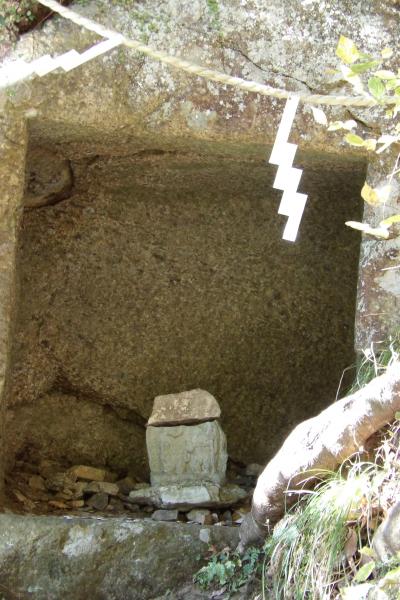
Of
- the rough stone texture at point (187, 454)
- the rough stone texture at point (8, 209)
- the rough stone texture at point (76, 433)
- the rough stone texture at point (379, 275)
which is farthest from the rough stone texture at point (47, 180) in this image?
the rough stone texture at point (379, 275)

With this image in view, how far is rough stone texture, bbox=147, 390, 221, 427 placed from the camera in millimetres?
3459

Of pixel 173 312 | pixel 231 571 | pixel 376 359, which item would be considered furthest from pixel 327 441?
pixel 173 312

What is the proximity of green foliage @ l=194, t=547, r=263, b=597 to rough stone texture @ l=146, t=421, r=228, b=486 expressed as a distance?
2.03 ft

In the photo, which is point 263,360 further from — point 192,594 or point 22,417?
point 192,594

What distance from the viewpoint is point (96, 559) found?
284 centimetres

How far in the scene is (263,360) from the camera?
411cm

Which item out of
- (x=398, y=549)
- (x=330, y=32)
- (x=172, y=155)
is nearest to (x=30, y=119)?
(x=172, y=155)

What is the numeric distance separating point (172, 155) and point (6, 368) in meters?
0.99

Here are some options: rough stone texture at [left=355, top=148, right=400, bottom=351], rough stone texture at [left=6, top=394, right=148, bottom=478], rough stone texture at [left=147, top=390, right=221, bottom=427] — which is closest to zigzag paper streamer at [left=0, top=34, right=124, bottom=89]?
rough stone texture at [left=355, top=148, right=400, bottom=351]

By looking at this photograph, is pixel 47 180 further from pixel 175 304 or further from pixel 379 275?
pixel 379 275

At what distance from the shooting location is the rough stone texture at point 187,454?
3398mm

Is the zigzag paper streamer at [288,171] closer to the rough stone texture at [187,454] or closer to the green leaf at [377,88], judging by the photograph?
the green leaf at [377,88]

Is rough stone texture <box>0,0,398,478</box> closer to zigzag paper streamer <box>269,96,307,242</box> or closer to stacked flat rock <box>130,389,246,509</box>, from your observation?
stacked flat rock <box>130,389,246,509</box>

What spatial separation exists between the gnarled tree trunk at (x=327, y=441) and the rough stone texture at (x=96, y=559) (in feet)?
0.86
